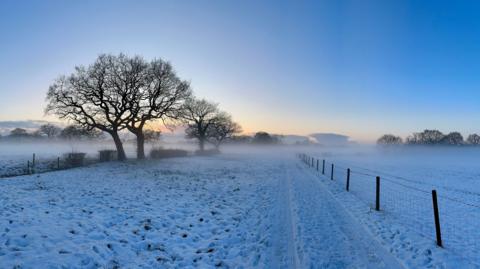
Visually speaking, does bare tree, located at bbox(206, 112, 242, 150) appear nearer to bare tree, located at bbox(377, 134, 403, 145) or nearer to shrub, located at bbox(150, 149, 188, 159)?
shrub, located at bbox(150, 149, 188, 159)

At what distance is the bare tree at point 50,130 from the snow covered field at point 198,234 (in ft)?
494

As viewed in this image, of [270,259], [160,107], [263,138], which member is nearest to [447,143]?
[263,138]

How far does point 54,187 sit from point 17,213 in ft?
19.7

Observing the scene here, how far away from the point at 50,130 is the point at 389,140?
215 metres

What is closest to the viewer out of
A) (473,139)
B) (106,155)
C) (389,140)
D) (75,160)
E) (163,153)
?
(75,160)

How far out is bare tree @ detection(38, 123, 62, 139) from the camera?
13150 centimetres

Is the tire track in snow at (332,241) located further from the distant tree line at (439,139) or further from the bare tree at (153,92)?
the distant tree line at (439,139)

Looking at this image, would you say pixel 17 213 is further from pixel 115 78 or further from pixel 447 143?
pixel 447 143

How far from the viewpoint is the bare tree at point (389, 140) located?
174 metres

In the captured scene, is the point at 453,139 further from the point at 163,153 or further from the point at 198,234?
the point at 198,234

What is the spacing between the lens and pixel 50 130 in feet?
432

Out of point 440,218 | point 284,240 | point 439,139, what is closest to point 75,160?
point 284,240

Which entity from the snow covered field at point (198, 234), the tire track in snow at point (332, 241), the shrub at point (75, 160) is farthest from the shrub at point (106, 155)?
the tire track in snow at point (332, 241)

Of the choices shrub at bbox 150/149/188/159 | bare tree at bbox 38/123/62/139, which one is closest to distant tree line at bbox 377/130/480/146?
shrub at bbox 150/149/188/159
